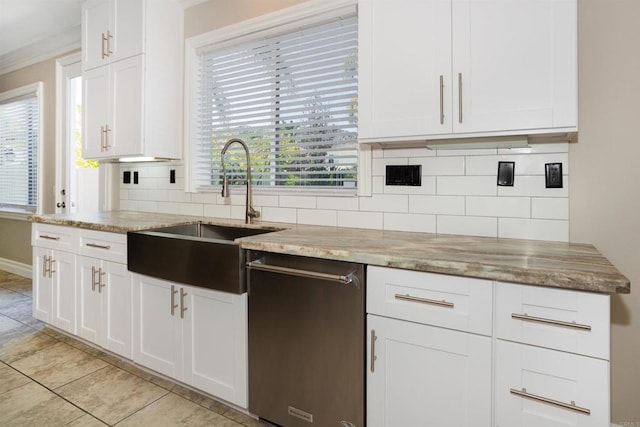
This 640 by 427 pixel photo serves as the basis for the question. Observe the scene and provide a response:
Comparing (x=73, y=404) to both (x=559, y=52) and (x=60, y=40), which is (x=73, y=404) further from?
(x=60, y=40)

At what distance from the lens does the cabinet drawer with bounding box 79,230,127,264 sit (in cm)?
215

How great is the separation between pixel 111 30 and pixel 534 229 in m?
3.22

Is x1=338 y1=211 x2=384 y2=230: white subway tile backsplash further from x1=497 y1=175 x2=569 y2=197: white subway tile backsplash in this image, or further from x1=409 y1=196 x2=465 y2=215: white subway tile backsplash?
x1=497 y1=175 x2=569 y2=197: white subway tile backsplash

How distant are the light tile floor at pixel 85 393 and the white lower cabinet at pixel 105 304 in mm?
139

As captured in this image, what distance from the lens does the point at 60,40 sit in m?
3.69

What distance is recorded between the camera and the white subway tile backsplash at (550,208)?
161cm

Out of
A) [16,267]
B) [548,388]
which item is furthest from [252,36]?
[16,267]

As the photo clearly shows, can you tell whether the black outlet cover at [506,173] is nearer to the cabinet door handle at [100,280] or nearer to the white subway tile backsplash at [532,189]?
the white subway tile backsplash at [532,189]

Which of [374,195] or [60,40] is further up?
[60,40]

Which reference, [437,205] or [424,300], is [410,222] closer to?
[437,205]

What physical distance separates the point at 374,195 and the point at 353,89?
2.22ft

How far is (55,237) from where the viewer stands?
257 centimetres

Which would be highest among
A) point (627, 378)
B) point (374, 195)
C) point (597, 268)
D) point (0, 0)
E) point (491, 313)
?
point (0, 0)

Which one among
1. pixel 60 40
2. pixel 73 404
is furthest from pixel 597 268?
pixel 60 40
